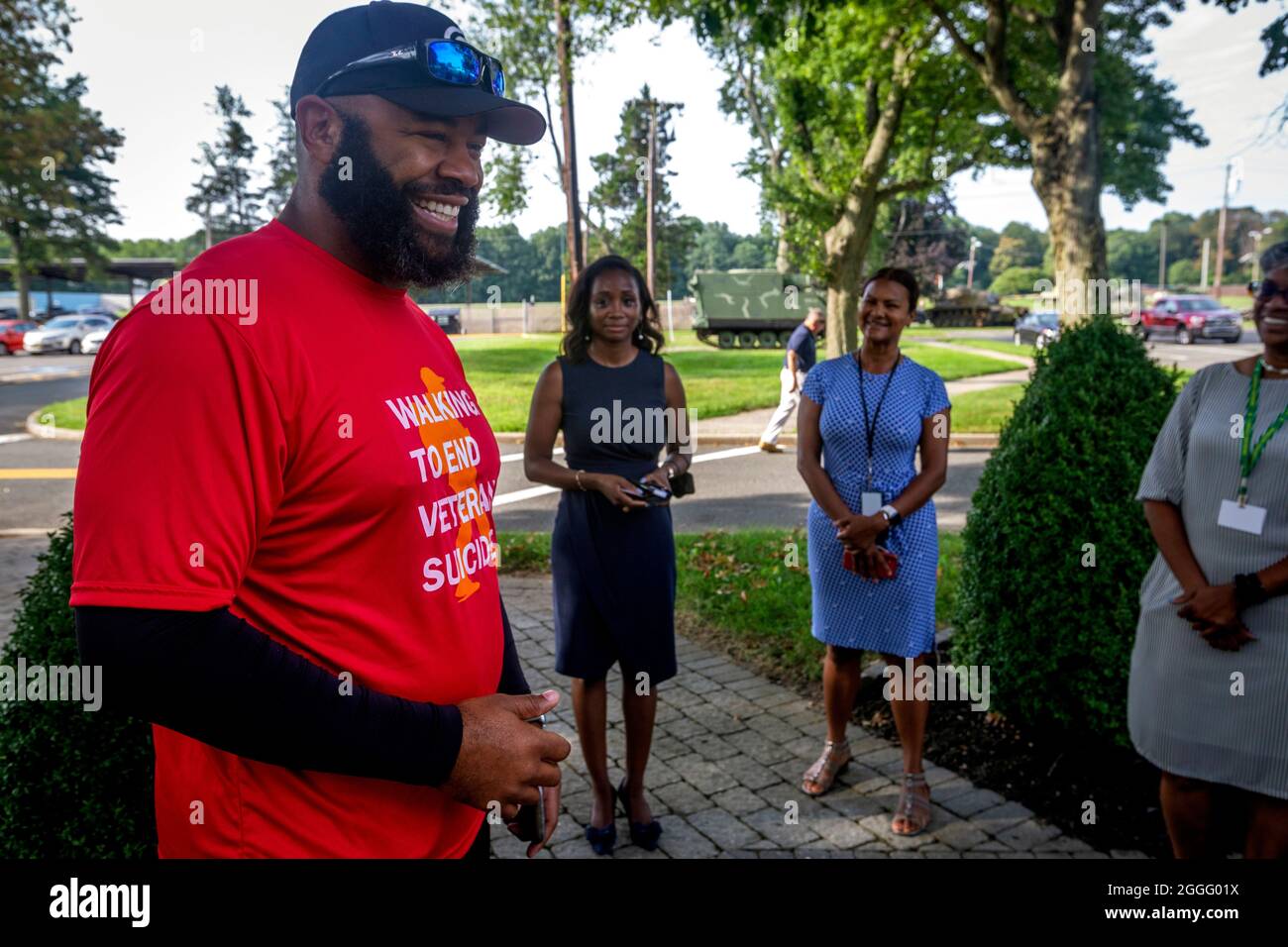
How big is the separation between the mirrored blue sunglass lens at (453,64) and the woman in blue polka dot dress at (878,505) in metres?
2.55

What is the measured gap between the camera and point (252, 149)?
208 ft

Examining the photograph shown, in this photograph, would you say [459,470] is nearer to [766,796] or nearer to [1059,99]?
[766,796]

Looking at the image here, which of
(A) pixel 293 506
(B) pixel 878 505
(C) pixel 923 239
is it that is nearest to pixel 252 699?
(A) pixel 293 506

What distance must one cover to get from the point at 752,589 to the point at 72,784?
521 cm

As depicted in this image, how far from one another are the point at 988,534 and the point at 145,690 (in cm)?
388

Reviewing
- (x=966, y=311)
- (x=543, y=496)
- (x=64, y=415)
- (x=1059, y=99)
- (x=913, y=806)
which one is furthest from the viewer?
(x=966, y=311)

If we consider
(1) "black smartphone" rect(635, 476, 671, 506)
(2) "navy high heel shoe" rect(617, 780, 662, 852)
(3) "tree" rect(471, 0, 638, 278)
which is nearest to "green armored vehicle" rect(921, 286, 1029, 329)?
(3) "tree" rect(471, 0, 638, 278)

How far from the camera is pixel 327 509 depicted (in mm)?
1410

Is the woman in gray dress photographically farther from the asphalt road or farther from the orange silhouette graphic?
the asphalt road

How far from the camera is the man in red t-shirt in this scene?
1204mm

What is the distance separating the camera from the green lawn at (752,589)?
5.81m

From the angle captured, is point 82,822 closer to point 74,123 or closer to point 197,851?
point 197,851

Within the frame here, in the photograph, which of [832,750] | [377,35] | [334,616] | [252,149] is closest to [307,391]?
[334,616]

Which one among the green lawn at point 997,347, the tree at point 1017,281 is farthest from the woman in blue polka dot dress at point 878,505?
the tree at point 1017,281
